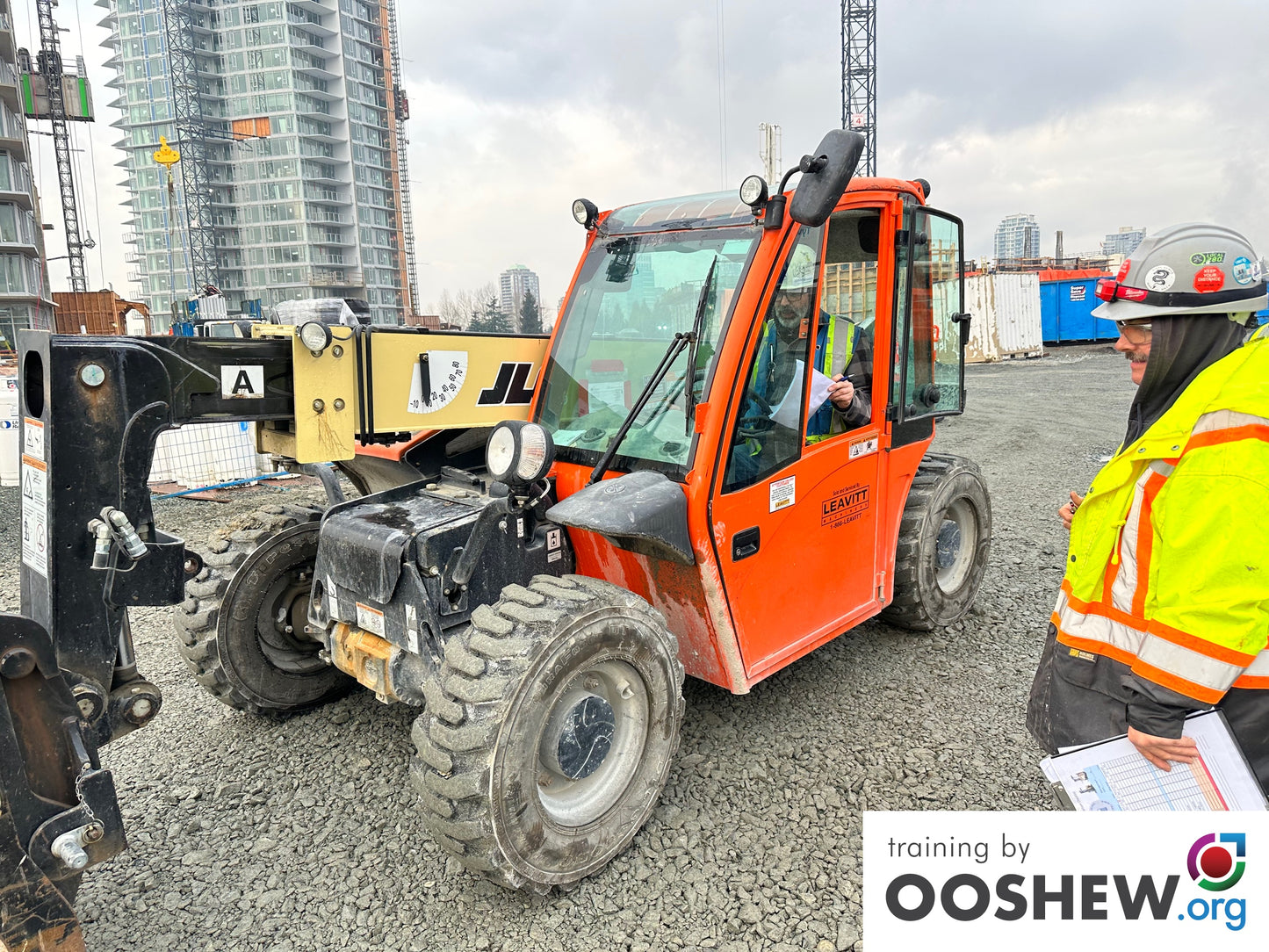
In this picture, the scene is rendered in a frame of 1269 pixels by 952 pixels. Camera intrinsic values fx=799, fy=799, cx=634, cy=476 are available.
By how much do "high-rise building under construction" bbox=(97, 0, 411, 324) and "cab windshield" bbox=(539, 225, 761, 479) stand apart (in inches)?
2568

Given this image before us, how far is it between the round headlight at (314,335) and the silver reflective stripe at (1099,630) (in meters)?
2.54

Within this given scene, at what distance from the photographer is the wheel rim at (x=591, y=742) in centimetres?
277

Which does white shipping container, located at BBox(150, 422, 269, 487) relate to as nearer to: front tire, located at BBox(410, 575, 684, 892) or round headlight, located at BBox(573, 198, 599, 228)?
round headlight, located at BBox(573, 198, 599, 228)

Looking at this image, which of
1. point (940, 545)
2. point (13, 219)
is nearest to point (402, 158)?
point (13, 219)

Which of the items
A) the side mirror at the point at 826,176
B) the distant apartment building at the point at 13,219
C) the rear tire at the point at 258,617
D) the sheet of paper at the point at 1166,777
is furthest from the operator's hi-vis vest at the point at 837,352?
the distant apartment building at the point at 13,219

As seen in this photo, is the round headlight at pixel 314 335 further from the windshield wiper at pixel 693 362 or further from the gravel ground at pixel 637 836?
the gravel ground at pixel 637 836

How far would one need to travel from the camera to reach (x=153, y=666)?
15.7ft

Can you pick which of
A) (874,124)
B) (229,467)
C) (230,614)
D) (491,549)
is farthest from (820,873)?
(874,124)

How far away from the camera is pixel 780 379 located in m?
3.28

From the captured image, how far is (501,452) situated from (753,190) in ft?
4.49

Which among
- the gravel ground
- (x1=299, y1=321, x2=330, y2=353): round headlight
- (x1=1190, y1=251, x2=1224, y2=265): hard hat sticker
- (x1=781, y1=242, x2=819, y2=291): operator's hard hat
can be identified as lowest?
the gravel ground

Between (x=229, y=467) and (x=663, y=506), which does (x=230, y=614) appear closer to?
(x=663, y=506)

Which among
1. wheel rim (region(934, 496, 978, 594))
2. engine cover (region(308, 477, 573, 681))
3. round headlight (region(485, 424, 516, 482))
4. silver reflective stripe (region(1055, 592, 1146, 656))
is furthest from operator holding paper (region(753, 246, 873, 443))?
silver reflective stripe (region(1055, 592, 1146, 656))

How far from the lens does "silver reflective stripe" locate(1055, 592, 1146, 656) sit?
199cm
